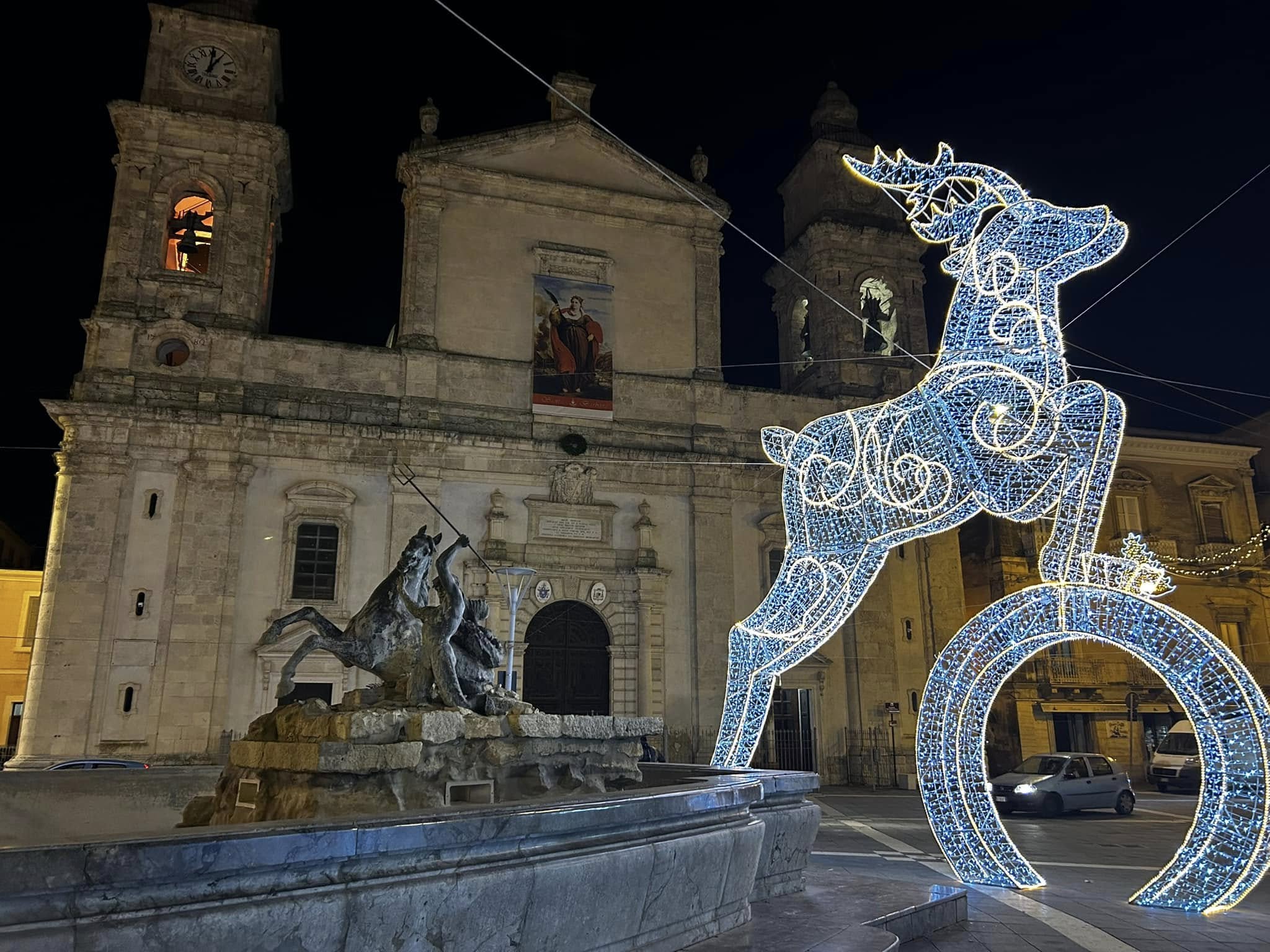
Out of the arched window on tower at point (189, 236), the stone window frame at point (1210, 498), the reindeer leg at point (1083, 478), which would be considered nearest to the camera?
the reindeer leg at point (1083, 478)

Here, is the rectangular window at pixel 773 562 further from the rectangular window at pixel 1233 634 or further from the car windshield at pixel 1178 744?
the rectangular window at pixel 1233 634

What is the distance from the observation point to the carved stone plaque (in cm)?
2162

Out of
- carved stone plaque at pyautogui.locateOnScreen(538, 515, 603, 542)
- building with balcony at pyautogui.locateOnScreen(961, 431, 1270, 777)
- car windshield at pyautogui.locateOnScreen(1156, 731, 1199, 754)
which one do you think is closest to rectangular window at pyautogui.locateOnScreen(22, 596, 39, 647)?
carved stone plaque at pyautogui.locateOnScreen(538, 515, 603, 542)

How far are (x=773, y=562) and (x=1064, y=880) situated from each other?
560 inches

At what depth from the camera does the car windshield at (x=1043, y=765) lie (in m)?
17.6

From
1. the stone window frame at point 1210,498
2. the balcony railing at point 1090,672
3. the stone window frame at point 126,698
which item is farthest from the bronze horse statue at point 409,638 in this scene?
the stone window frame at point 1210,498

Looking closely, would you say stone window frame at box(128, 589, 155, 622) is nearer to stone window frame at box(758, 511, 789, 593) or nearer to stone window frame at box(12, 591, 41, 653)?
stone window frame at box(758, 511, 789, 593)

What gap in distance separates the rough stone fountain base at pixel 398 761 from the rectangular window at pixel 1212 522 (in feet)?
99.3

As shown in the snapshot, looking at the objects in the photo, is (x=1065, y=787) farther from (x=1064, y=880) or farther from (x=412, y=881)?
(x=412, y=881)

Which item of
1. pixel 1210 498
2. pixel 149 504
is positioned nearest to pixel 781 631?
pixel 149 504

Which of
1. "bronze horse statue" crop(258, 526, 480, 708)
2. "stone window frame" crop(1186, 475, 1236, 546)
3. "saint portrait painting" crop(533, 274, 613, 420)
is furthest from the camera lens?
"stone window frame" crop(1186, 475, 1236, 546)

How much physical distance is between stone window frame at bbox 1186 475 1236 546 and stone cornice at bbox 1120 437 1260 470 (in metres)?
0.68

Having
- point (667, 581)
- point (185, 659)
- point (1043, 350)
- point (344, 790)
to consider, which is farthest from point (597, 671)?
point (344, 790)

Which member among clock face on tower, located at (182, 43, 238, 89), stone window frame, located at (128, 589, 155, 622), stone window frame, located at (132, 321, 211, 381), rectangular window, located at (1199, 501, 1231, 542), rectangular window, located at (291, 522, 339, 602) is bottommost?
stone window frame, located at (128, 589, 155, 622)
